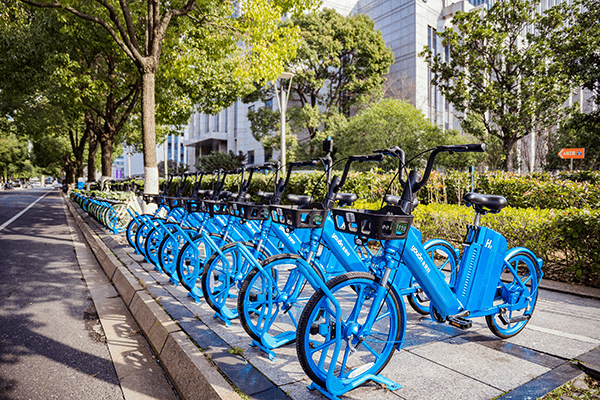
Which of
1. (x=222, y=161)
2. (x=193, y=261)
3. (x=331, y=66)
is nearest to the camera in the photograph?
(x=193, y=261)

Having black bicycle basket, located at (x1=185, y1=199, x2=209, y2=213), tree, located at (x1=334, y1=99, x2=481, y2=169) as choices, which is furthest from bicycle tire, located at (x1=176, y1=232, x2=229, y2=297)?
tree, located at (x1=334, y1=99, x2=481, y2=169)

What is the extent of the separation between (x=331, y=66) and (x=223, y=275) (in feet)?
86.3

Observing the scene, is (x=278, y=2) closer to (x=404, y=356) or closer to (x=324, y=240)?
(x=324, y=240)

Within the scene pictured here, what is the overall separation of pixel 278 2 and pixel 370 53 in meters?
19.5

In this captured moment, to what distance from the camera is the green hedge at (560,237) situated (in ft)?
15.9

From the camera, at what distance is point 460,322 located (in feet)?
10.2

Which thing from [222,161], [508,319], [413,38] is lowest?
[508,319]

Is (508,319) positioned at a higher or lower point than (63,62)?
lower

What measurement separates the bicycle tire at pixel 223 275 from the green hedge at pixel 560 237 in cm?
362

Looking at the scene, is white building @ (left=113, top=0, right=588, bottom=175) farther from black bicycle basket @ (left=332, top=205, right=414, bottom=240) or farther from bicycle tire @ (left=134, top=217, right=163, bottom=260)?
black bicycle basket @ (left=332, top=205, right=414, bottom=240)

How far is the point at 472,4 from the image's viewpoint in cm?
4012

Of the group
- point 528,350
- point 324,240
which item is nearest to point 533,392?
point 528,350

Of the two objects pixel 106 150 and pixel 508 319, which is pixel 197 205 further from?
pixel 106 150

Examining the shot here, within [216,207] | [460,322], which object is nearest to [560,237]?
[460,322]
